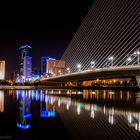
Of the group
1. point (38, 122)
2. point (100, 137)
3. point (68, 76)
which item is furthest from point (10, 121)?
point (68, 76)

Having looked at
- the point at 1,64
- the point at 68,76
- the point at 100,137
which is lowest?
the point at 100,137

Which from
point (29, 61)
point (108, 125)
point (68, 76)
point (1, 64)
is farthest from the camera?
point (29, 61)

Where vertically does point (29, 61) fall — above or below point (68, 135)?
above

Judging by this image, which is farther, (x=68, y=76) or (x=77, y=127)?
(x=68, y=76)

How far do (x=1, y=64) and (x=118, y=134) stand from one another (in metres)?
118

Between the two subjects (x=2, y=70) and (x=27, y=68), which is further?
(x=27, y=68)

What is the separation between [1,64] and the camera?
122188mm

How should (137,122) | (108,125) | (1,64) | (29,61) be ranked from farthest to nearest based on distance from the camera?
(29,61) → (1,64) → (137,122) → (108,125)

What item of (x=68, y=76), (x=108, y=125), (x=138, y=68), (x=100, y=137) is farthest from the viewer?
(x=68, y=76)

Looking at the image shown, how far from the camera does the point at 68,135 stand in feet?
27.5

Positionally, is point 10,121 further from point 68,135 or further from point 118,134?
→ point 118,134

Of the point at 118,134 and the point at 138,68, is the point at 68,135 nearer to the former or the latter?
the point at 118,134

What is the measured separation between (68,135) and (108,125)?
2226 millimetres

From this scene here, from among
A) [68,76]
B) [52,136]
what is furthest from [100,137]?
[68,76]
